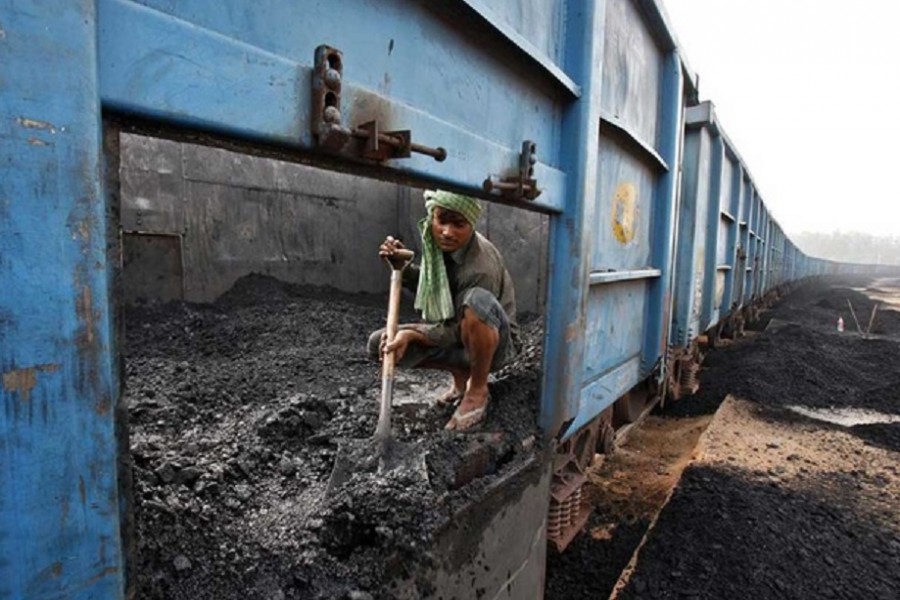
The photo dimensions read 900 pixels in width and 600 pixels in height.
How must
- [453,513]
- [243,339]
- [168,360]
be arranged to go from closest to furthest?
[453,513]
[168,360]
[243,339]

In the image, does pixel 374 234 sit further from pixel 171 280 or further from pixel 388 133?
pixel 388 133

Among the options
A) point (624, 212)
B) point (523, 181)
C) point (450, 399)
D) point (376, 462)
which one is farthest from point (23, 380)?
point (624, 212)

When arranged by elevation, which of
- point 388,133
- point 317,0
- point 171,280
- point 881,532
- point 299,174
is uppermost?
point 299,174

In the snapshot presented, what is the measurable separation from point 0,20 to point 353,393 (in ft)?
8.65

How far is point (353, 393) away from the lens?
312 cm

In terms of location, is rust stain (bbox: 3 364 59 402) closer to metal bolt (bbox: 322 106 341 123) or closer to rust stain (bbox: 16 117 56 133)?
rust stain (bbox: 16 117 56 133)

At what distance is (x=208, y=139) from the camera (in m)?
0.91

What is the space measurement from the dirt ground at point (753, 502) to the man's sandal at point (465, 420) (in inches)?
45.3

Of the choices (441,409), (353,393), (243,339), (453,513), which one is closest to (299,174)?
A: (243,339)

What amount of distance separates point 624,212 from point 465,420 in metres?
1.60

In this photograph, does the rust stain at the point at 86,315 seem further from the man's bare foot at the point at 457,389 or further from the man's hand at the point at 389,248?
the man's bare foot at the point at 457,389

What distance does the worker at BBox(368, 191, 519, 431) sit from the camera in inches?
84.8

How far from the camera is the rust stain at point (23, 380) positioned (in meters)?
0.68

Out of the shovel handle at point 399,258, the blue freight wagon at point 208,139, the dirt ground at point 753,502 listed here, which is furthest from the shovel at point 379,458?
the dirt ground at point 753,502
